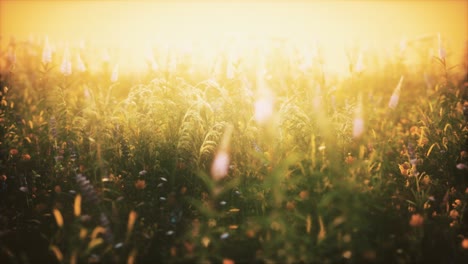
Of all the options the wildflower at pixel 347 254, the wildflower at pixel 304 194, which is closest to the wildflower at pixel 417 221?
the wildflower at pixel 347 254

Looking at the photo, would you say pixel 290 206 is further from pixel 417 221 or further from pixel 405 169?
pixel 405 169

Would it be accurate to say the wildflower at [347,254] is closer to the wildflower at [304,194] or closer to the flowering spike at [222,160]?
the wildflower at [304,194]

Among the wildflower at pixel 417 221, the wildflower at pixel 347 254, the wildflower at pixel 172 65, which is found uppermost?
the wildflower at pixel 172 65

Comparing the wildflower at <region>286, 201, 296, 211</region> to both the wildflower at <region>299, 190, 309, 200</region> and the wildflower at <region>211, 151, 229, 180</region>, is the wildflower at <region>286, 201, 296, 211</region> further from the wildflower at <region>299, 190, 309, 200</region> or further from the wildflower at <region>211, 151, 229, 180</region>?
the wildflower at <region>211, 151, 229, 180</region>

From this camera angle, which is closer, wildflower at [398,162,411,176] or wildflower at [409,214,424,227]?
wildflower at [409,214,424,227]

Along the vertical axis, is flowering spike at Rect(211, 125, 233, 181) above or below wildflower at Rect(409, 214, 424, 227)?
above

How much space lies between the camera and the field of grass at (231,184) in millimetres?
2068

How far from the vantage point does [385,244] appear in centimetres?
195

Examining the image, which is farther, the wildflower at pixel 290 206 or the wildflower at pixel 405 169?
the wildflower at pixel 405 169

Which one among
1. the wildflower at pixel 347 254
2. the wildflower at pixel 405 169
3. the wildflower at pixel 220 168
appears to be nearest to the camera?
the wildflower at pixel 347 254

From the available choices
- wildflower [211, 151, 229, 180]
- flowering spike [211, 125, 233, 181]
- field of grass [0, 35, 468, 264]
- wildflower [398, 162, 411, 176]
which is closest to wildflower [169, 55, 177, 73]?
field of grass [0, 35, 468, 264]

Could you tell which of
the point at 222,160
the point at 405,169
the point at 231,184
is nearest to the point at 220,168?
the point at 222,160

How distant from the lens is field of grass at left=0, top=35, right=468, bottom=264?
207 cm

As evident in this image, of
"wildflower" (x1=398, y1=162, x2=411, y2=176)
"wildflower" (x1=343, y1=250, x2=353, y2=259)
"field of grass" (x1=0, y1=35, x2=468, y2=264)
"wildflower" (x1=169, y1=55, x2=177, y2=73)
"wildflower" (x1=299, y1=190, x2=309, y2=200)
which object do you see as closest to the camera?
"wildflower" (x1=343, y1=250, x2=353, y2=259)
